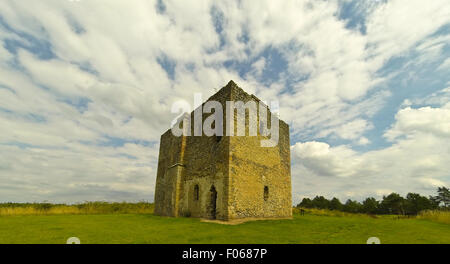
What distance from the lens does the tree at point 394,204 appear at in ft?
150

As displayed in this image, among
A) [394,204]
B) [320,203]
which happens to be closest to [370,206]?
[394,204]

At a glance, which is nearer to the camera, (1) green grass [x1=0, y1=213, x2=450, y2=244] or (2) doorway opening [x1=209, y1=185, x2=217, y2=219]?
(1) green grass [x1=0, y1=213, x2=450, y2=244]

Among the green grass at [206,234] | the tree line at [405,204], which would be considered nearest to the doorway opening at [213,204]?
the green grass at [206,234]

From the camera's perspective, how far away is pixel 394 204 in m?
46.5

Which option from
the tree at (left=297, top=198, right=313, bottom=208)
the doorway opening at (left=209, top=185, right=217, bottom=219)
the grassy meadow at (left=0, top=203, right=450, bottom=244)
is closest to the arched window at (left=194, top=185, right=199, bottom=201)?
the doorway opening at (left=209, top=185, right=217, bottom=219)

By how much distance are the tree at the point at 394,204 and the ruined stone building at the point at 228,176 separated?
4543cm

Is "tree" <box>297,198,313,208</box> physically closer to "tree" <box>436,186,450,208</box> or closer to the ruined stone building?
"tree" <box>436,186,450,208</box>

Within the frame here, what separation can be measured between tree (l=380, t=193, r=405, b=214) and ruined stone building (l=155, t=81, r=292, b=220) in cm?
4543

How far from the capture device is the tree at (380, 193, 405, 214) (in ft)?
150

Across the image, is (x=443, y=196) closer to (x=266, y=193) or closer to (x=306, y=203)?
(x=306, y=203)

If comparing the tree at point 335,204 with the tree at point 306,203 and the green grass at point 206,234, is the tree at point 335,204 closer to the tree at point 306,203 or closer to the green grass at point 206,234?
the tree at point 306,203

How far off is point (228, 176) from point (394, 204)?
53481 millimetres

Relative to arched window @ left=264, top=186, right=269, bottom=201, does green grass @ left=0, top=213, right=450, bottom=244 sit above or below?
below

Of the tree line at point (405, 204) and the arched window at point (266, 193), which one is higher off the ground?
the arched window at point (266, 193)
